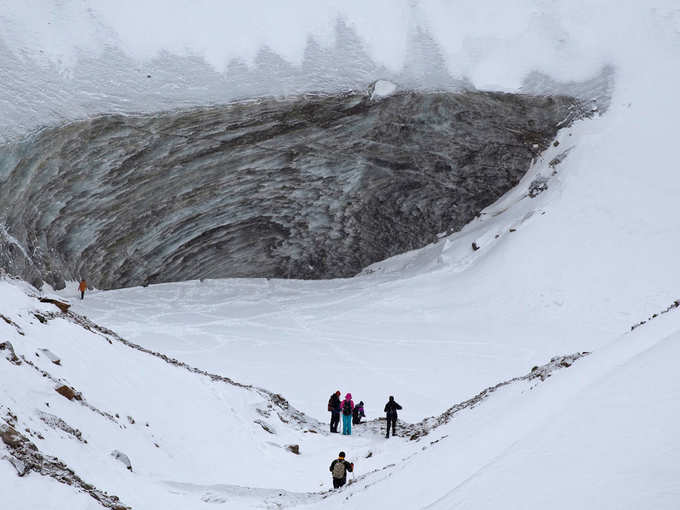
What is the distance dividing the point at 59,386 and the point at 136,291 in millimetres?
21746

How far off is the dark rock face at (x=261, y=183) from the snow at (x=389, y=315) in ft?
3.57

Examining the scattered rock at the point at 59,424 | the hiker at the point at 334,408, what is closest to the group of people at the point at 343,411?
the hiker at the point at 334,408

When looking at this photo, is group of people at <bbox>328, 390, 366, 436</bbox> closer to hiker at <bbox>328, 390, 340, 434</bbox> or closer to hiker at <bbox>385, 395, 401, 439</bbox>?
hiker at <bbox>328, 390, 340, 434</bbox>

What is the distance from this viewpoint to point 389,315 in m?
28.1

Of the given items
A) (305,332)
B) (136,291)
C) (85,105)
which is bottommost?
(305,332)

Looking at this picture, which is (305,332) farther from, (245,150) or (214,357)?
(245,150)

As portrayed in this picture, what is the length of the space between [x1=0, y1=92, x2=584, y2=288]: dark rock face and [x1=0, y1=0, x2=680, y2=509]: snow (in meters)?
1.09

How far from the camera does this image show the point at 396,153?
32.9 metres

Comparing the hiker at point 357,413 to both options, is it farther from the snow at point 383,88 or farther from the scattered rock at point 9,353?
the snow at point 383,88

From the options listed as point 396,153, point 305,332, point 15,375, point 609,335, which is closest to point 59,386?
point 15,375

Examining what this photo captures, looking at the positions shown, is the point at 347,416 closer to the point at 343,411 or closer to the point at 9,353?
the point at 343,411

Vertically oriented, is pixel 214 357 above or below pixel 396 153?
below

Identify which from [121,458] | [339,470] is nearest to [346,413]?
[339,470]

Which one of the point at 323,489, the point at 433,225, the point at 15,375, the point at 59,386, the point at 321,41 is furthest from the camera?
the point at 433,225
